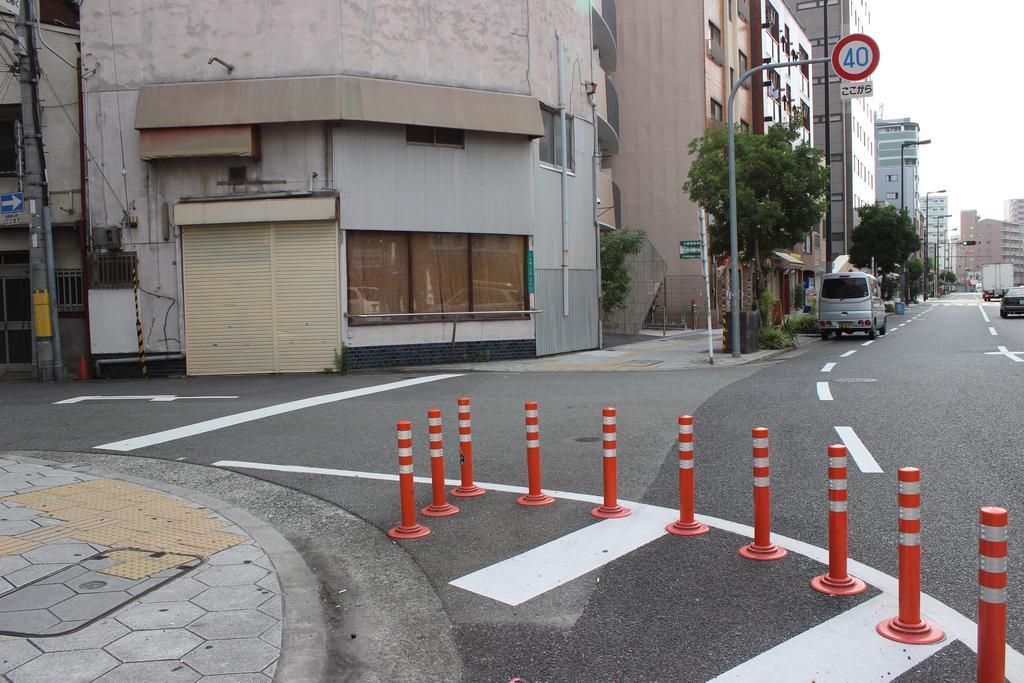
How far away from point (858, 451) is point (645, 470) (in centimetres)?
227

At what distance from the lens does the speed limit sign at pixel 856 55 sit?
16469mm

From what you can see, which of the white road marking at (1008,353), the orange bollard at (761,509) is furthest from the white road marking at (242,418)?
the white road marking at (1008,353)

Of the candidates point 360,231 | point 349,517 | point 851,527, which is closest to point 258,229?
point 360,231

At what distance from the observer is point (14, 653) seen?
158 inches

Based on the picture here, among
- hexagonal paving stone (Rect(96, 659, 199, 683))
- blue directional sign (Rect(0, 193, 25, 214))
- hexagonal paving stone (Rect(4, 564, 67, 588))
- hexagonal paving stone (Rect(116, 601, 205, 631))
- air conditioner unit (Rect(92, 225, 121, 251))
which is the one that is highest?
blue directional sign (Rect(0, 193, 25, 214))

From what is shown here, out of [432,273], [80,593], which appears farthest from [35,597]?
[432,273]

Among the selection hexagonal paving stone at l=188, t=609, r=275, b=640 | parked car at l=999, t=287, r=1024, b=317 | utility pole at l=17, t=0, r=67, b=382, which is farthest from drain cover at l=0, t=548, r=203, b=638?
parked car at l=999, t=287, r=1024, b=317

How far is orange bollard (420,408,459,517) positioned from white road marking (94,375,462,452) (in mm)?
4837

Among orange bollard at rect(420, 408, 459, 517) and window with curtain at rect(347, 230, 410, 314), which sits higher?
window with curtain at rect(347, 230, 410, 314)

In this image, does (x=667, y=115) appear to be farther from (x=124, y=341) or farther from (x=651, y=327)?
(x=124, y=341)

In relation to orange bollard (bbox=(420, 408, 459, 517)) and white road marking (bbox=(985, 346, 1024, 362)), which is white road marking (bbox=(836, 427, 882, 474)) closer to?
orange bollard (bbox=(420, 408, 459, 517))

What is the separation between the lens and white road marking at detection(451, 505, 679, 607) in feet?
16.3

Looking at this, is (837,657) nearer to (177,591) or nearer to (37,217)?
(177,591)

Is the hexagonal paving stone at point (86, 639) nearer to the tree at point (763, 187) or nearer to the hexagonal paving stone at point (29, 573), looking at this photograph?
the hexagonal paving stone at point (29, 573)
